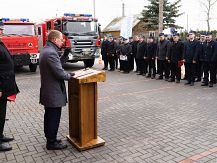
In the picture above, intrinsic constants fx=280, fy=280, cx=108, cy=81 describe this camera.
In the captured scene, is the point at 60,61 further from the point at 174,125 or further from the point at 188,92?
the point at 188,92

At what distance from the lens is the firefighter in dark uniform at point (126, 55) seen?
1379 cm

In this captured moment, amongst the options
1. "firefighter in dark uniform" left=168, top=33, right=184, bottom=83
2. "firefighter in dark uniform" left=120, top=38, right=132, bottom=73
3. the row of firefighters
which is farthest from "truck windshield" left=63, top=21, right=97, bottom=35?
"firefighter in dark uniform" left=168, top=33, right=184, bottom=83

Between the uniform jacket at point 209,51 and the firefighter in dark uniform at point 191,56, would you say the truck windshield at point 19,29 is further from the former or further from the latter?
the uniform jacket at point 209,51

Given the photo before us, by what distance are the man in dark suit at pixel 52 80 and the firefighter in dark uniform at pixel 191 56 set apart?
6978 mm

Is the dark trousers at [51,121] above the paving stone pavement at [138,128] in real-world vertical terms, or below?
above

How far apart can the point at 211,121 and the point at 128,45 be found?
8.21 meters

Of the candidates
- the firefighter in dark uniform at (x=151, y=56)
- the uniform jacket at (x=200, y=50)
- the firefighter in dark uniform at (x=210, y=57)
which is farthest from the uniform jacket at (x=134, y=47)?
the firefighter in dark uniform at (x=210, y=57)

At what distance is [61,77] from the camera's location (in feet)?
14.2

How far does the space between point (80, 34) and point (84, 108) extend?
1093 centimetres

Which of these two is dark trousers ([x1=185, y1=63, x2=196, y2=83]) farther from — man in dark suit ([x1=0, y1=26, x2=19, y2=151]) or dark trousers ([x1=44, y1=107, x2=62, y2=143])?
man in dark suit ([x1=0, y1=26, x2=19, y2=151])

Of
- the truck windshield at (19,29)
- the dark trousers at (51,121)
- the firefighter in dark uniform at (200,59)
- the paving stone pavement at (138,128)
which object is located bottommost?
the paving stone pavement at (138,128)

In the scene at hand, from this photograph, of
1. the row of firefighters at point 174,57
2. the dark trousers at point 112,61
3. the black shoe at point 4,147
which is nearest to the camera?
the black shoe at point 4,147

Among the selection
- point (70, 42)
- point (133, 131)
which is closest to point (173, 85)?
point (133, 131)

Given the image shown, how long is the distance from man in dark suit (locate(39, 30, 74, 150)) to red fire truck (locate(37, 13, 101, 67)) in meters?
10.3
